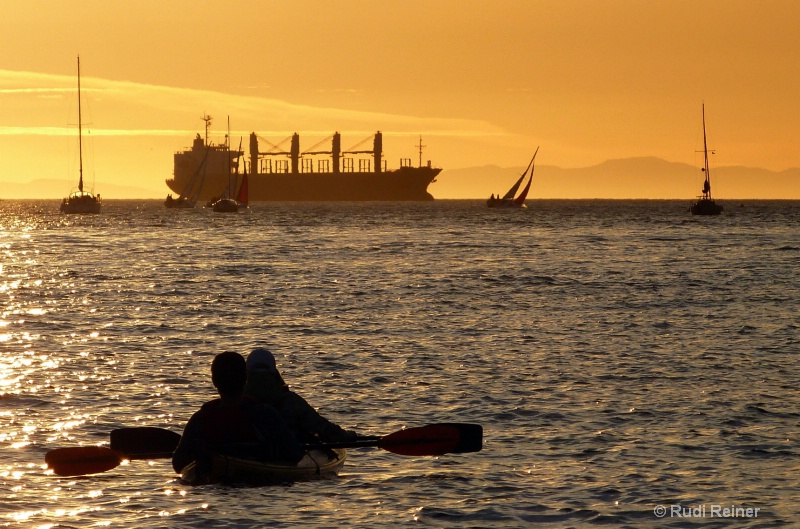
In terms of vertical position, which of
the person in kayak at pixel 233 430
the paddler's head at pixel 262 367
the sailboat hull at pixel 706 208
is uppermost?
the sailboat hull at pixel 706 208

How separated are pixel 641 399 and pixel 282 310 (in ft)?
60.9

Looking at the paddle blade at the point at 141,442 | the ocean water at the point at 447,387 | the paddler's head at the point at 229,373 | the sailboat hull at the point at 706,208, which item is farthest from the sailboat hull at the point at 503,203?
the paddler's head at the point at 229,373

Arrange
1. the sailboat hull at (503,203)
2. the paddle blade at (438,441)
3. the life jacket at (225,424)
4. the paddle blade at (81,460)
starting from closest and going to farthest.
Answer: the life jacket at (225,424)
the paddle blade at (81,460)
the paddle blade at (438,441)
the sailboat hull at (503,203)

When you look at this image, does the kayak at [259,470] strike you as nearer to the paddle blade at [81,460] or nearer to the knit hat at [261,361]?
the paddle blade at [81,460]

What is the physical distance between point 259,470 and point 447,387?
821 cm

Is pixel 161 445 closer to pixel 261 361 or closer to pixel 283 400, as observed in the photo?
pixel 283 400

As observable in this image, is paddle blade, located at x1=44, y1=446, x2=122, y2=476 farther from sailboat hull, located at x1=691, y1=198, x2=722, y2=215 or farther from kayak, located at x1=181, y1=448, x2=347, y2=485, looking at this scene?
sailboat hull, located at x1=691, y1=198, x2=722, y2=215

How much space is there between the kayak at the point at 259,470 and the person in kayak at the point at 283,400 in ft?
0.87

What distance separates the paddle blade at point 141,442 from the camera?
44.0 ft

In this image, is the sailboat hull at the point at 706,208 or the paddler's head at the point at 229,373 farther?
the sailboat hull at the point at 706,208

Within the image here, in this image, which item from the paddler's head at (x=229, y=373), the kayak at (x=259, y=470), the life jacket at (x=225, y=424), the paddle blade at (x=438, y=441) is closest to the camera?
the paddler's head at (x=229, y=373)

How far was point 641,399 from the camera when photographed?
63.4 feet

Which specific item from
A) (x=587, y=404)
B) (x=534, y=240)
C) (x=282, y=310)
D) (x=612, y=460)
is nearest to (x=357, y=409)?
(x=587, y=404)

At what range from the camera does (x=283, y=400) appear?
13.2 m
